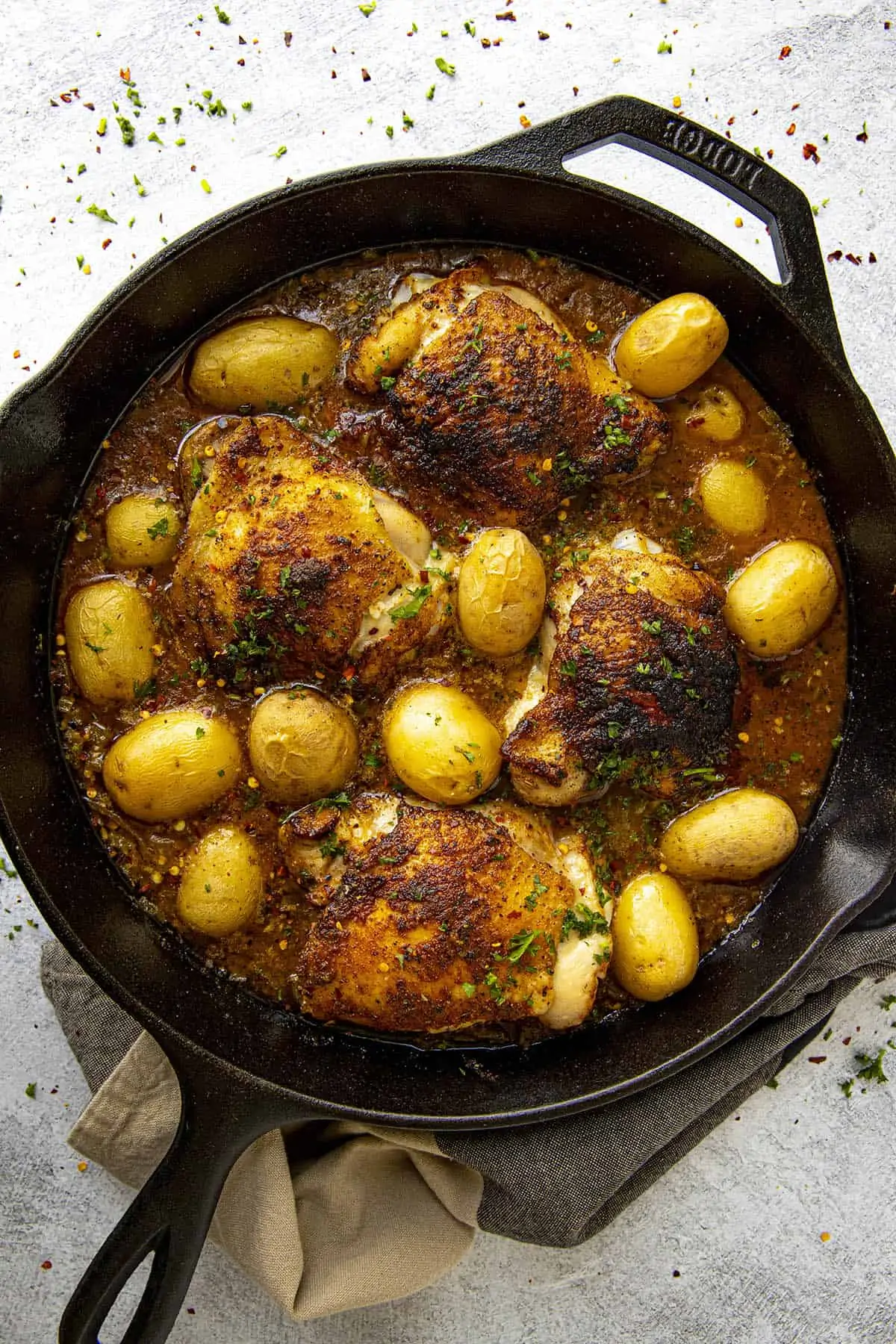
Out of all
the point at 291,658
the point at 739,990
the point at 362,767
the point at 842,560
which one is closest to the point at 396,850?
the point at 362,767

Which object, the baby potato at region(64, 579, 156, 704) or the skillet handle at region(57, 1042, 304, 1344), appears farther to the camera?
the baby potato at region(64, 579, 156, 704)

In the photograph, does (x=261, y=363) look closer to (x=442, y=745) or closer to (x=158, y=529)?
(x=158, y=529)

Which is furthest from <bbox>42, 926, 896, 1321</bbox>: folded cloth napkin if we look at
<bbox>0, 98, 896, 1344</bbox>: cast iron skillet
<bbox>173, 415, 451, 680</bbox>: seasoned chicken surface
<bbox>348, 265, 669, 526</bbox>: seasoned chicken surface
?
<bbox>348, 265, 669, 526</bbox>: seasoned chicken surface

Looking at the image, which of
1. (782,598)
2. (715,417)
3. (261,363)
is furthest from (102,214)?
(782,598)

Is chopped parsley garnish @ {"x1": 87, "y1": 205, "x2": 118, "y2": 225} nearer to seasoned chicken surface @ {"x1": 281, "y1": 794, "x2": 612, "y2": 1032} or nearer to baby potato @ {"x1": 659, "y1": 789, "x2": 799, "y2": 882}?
seasoned chicken surface @ {"x1": 281, "y1": 794, "x2": 612, "y2": 1032}

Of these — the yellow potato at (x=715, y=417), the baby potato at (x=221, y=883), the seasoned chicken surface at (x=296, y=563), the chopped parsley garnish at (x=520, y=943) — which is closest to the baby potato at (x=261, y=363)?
the seasoned chicken surface at (x=296, y=563)

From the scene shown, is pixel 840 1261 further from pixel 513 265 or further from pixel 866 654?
pixel 513 265
